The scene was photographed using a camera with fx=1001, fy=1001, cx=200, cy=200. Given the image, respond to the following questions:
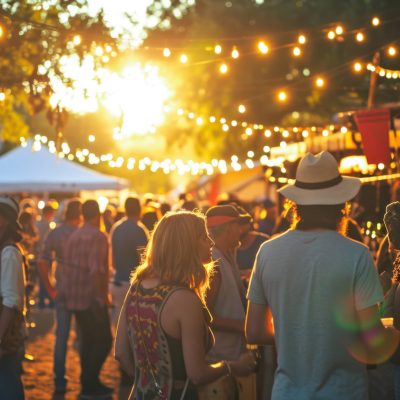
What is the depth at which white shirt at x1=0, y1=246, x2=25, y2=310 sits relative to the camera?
6.20 metres

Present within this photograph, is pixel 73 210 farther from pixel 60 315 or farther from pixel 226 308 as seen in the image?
pixel 226 308

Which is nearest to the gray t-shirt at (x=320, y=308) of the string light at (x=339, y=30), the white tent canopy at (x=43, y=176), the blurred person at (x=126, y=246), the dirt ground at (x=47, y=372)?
the dirt ground at (x=47, y=372)

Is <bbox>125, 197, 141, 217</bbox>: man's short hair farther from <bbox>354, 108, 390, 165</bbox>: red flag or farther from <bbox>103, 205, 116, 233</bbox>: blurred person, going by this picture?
<bbox>103, 205, 116, 233</bbox>: blurred person

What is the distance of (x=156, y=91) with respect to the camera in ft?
44.9

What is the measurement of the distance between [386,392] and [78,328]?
471 centimetres

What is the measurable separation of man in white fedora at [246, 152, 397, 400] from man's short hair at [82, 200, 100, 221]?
5720 millimetres

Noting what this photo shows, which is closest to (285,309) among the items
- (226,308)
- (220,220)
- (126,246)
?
(226,308)

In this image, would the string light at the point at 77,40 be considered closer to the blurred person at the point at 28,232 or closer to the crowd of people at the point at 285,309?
the blurred person at the point at 28,232

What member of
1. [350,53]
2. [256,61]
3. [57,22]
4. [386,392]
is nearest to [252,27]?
[256,61]

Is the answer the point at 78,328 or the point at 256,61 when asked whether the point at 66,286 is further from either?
the point at 256,61

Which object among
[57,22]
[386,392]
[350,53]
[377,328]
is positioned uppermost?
[350,53]

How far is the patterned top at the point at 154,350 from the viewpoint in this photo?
456cm

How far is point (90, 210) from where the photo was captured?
10164 millimetres

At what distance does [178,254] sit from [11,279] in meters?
1.95
